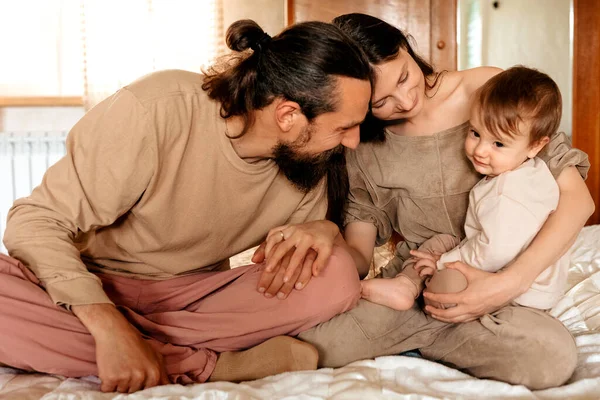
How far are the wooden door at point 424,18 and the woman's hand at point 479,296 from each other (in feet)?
8.02

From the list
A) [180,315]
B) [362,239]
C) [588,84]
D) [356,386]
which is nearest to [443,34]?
[588,84]

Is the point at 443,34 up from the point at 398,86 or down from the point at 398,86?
up

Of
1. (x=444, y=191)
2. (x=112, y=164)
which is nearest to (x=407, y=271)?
(x=444, y=191)

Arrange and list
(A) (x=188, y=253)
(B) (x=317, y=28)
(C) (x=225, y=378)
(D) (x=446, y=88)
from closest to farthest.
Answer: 1. (C) (x=225, y=378)
2. (B) (x=317, y=28)
3. (A) (x=188, y=253)
4. (D) (x=446, y=88)

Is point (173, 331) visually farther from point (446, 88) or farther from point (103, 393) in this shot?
point (446, 88)

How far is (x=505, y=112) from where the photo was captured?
54.9 inches

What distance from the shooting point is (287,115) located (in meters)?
1.48

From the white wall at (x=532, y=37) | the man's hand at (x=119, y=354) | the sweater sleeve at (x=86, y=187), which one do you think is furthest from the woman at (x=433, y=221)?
the white wall at (x=532, y=37)

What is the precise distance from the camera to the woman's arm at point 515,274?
135cm

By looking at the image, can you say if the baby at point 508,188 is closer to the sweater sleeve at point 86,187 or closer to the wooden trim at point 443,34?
the sweater sleeve at point 86,187

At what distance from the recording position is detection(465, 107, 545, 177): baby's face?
55.8 inches

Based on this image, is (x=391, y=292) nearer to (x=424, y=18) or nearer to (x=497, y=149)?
(x=497, y=149)

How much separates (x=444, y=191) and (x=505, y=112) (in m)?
0.32

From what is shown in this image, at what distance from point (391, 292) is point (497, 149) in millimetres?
413
